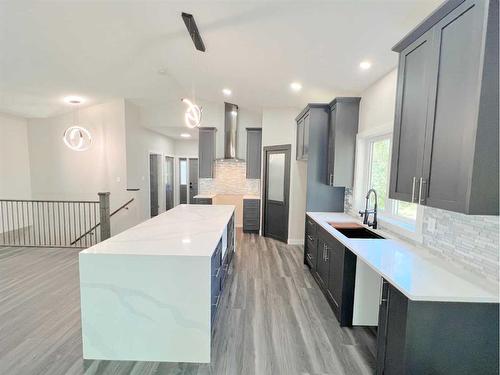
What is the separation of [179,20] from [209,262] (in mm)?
2644

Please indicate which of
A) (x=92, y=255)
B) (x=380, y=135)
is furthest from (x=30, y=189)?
(x=380, y=135)

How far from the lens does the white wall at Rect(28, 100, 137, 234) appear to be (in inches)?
223

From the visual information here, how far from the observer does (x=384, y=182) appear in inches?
113

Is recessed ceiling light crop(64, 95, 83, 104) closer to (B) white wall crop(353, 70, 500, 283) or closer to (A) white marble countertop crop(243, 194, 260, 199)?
(A) white marble countertop crop(243, 194, 260, 199)

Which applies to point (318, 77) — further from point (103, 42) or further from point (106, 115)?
point (106, 115)

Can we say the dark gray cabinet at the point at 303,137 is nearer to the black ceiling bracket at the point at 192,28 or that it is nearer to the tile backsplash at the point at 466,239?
the black ceiling bracket at the point at 192,28

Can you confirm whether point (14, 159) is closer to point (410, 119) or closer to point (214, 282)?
point (214, 282)

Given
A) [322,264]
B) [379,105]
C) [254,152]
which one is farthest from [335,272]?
[254,152]

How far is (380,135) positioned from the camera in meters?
2.83

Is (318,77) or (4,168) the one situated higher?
(318,77)


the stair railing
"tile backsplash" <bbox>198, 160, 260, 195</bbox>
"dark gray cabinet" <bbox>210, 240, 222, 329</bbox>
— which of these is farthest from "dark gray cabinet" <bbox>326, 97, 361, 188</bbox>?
the stair railing

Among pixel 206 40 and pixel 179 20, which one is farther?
pixel 206 40

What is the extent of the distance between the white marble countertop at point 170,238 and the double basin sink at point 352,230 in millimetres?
1425

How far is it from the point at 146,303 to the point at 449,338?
6.50 ft
